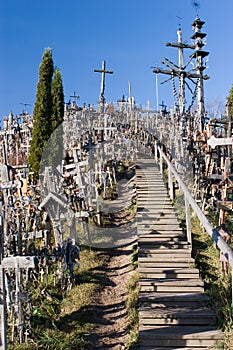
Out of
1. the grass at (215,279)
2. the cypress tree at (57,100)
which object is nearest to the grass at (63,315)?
the grass at (215,279)

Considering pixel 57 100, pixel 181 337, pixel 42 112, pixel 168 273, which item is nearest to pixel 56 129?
pixel 42 112

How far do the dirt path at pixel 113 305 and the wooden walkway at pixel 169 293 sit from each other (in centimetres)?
43

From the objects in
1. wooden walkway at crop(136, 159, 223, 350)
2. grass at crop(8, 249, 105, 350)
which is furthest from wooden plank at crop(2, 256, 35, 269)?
wooden walkway at crop(136, 159, 223, 350)

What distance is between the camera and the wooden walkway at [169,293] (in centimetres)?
566

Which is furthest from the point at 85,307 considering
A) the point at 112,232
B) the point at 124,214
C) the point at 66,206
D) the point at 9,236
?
the point at 124,214

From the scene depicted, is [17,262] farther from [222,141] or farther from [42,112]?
[42,112]

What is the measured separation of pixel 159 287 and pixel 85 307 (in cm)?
126

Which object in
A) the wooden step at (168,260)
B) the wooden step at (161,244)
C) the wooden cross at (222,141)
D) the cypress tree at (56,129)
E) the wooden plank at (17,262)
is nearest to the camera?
Answer: the wooden plank at (17,262)

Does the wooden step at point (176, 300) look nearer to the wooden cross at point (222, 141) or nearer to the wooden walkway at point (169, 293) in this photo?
the wooden walkway at point (169, 293)

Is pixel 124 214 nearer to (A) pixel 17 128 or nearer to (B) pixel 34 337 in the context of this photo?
(B) pixel 34 337

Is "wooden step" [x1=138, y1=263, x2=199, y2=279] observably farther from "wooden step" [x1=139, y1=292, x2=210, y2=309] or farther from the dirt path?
"wooden step" [x1=139, y1=292, x2=210, y2=309]

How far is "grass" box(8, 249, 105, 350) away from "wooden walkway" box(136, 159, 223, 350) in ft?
2.94

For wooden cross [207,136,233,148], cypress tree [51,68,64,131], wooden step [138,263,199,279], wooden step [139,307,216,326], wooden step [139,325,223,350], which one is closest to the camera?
wooden step [139,325,223,350]

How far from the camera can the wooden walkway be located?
5664 millimetres
